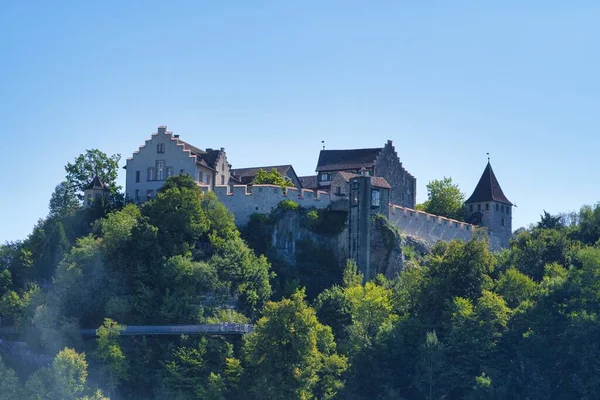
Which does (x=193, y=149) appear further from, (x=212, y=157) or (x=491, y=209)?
(x=491, y=209)

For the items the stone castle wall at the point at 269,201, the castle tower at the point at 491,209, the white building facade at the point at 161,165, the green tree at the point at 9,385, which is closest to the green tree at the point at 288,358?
the stone castle wall at the point at 269,201

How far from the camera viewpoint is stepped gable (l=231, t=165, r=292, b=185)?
9138 centimetres

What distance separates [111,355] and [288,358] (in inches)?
415

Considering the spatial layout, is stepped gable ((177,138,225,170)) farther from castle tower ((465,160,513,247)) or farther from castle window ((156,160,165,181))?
castle tower ((465,160,513,247))

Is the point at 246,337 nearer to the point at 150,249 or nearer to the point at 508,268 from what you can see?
the point at 150,249

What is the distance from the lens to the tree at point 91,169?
3548 inches

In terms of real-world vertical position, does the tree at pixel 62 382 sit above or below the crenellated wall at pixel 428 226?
below

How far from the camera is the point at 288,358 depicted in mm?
70188

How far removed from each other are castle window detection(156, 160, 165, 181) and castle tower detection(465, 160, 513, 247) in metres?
27.0

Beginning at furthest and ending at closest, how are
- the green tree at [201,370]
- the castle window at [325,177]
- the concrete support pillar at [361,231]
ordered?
the castle window at [325,177] → the concrete support pillar at [361,231] → the green tree at [201,370]

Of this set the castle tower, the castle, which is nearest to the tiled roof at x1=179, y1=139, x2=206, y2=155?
the castle

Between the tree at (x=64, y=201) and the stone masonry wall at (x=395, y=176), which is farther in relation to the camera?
the stone masonry wall at (x=395, y=176)

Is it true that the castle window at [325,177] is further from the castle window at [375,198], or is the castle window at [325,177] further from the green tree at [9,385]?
the green tree at [9,385]

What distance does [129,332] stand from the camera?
7394 cm
